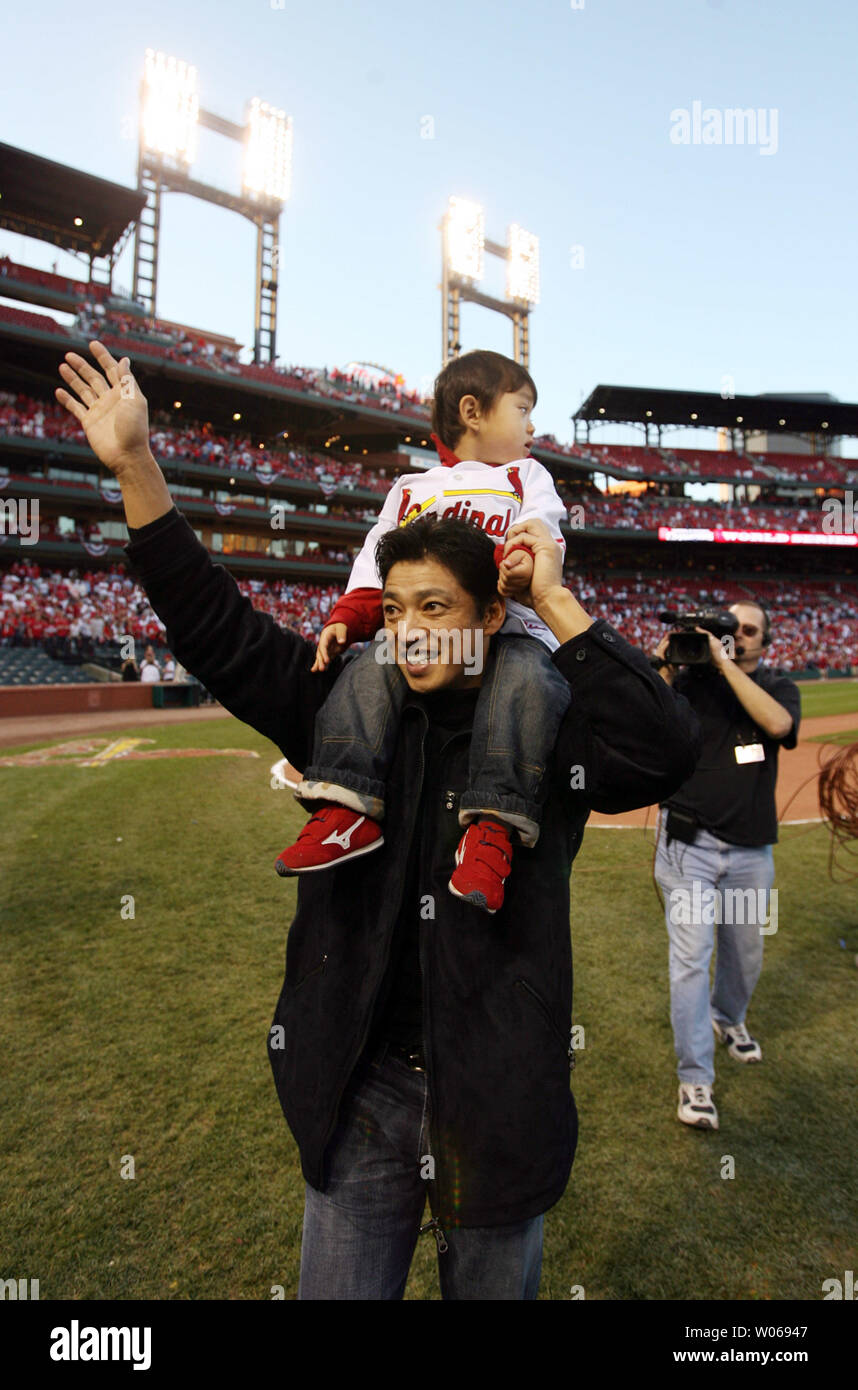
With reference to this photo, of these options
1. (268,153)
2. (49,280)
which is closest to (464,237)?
(268,153)

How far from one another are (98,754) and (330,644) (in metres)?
14.1

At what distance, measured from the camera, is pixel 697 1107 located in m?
3.81

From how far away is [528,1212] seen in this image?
1.63 metres

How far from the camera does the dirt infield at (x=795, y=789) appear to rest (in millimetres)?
10305

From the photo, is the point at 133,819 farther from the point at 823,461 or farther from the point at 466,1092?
the point at 823,461

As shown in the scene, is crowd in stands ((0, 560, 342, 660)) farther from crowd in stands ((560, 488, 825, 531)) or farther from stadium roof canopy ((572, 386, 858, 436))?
stadium roof canopy ((572, 386, 858, 436))

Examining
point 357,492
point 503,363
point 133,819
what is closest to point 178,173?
point 357,492

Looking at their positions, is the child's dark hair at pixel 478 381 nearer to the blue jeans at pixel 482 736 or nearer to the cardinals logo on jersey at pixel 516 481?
the cardinals logo on jersey at pixel 516 481

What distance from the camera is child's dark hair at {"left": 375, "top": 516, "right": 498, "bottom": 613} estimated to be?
1.77 meters

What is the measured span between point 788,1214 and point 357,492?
43.6 metres

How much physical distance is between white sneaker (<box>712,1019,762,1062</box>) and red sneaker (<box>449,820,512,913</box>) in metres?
3.46

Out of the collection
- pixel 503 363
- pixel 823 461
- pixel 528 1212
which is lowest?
pixel 528 1212

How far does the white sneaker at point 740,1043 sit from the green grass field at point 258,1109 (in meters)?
0.12
